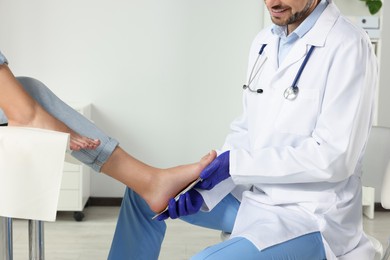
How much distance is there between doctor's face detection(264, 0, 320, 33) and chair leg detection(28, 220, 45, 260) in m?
0.93

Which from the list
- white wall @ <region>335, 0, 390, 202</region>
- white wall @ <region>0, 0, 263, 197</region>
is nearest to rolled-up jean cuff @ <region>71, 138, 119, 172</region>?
white wall @ <region>0, 0, 263, 197</region>

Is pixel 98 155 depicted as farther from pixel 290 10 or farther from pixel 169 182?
pixel 290 10

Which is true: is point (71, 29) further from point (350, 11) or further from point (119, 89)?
point (350, 11)

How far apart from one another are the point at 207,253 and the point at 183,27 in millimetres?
2657

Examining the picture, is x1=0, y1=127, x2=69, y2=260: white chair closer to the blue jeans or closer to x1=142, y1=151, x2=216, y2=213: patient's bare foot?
the blue jeans

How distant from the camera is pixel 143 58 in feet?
13.9

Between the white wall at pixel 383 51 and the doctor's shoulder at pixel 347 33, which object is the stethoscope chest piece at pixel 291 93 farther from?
the white wall at pixel 383 51

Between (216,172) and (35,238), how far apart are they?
62cm

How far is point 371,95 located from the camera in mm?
1857

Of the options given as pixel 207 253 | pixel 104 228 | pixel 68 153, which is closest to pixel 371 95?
pixel 207 253

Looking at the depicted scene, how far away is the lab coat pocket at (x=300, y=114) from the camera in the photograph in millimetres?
Answer: 1886

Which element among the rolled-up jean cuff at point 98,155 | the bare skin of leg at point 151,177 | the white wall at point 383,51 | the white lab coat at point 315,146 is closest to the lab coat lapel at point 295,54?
the white lab coat at point 315,146

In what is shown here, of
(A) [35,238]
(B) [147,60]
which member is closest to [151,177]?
(A) [35,238]

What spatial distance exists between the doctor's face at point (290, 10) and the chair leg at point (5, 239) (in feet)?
3.15
